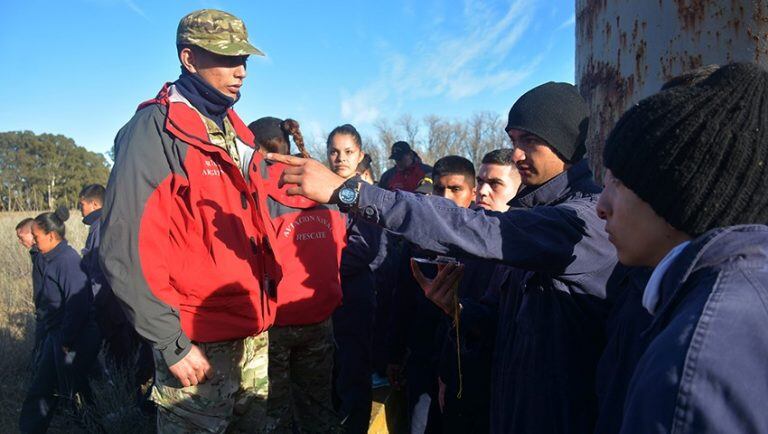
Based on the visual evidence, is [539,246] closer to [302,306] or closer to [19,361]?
[302,306]

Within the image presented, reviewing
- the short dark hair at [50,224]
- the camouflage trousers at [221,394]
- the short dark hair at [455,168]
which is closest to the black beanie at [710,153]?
the camouflage trousers at [221,394]

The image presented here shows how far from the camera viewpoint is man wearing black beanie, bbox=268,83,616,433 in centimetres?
163

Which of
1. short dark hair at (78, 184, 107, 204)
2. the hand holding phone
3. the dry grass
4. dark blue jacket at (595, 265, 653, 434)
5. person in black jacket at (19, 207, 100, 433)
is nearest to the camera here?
dark blue jacket at (595, 265, 653, 434)

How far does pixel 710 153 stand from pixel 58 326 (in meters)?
5.40

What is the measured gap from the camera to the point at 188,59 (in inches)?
96.2

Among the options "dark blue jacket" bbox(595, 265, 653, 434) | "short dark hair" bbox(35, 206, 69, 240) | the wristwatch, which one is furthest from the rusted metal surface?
"short dark hair" bbox(35, 206, 69, 240)

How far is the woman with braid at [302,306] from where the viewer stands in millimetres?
3162

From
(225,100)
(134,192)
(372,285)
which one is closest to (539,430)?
(134,192)

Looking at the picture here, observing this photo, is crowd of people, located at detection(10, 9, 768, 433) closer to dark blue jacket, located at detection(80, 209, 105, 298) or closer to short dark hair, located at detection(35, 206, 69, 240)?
dark blue jacket, located at detection(80, 209, 105, 298)

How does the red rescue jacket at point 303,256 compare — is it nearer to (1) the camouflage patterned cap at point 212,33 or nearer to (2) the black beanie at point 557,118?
(1) the camouflage patterned cap at point 212,33

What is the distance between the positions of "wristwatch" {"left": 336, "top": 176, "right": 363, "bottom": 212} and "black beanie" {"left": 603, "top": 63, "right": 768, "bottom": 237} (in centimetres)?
84

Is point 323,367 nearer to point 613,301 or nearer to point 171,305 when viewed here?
point 171,305

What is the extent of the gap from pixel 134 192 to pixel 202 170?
0.95ft

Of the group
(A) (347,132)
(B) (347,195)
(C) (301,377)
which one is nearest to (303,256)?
(C) (301,377)
